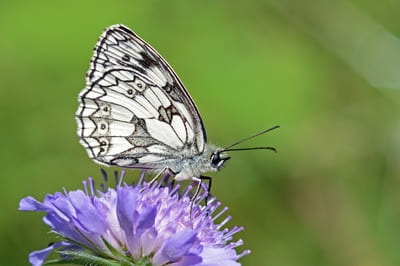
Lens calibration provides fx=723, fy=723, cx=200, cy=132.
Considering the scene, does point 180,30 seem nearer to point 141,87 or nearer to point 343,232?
point 343,232

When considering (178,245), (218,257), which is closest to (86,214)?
(178,245)

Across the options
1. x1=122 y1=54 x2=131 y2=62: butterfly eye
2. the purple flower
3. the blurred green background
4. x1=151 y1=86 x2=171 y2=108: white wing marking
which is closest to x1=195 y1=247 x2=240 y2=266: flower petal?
the purple flower

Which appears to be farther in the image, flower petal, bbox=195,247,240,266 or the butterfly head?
the butterfly head

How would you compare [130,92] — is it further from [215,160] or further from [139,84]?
[215,160]

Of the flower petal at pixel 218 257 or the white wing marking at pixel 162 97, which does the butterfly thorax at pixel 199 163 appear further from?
the flower petal at pixel 218 257

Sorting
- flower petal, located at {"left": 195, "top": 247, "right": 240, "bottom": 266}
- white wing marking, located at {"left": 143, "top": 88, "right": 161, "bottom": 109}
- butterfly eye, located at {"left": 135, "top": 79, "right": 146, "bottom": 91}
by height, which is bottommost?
flower petal, located at {"left": 195, "top": 247, "right": 240, "bottom": 266}

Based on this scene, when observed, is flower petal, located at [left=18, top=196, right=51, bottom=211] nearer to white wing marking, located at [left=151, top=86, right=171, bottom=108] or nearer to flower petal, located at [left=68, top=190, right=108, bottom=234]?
flower petal, located at [left=68, top=190, right=108, bottom=234]
